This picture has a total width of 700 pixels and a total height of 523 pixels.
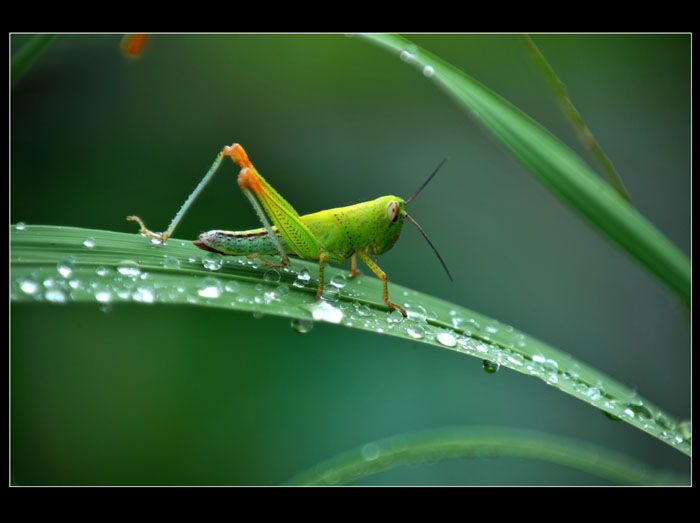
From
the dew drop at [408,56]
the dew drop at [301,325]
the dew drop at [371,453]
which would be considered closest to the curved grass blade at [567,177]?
the dew drop at [408,56]

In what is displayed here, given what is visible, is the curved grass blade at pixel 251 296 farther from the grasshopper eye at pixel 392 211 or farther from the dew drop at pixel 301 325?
the grasshopper eye at pixel 392 211

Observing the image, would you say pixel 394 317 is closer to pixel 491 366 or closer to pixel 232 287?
pixel 491 366

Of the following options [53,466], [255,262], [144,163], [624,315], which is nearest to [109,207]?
[144,163]

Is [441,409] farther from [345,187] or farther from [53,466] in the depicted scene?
[53,466]

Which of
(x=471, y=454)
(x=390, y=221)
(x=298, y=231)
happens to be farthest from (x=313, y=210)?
(x=471, y=454)

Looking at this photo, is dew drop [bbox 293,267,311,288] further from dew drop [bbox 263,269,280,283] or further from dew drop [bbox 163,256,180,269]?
dew drop [bbox 163,256,180,269]

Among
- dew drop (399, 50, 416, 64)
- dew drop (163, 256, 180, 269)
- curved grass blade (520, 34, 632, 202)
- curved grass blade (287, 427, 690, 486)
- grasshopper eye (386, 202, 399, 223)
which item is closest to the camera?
dew drop (163, 256, 180, 269)

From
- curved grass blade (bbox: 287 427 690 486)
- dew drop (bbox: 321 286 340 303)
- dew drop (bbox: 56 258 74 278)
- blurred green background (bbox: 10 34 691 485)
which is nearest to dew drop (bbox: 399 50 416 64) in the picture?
dew drop (bbox: 321 286 340 303)
